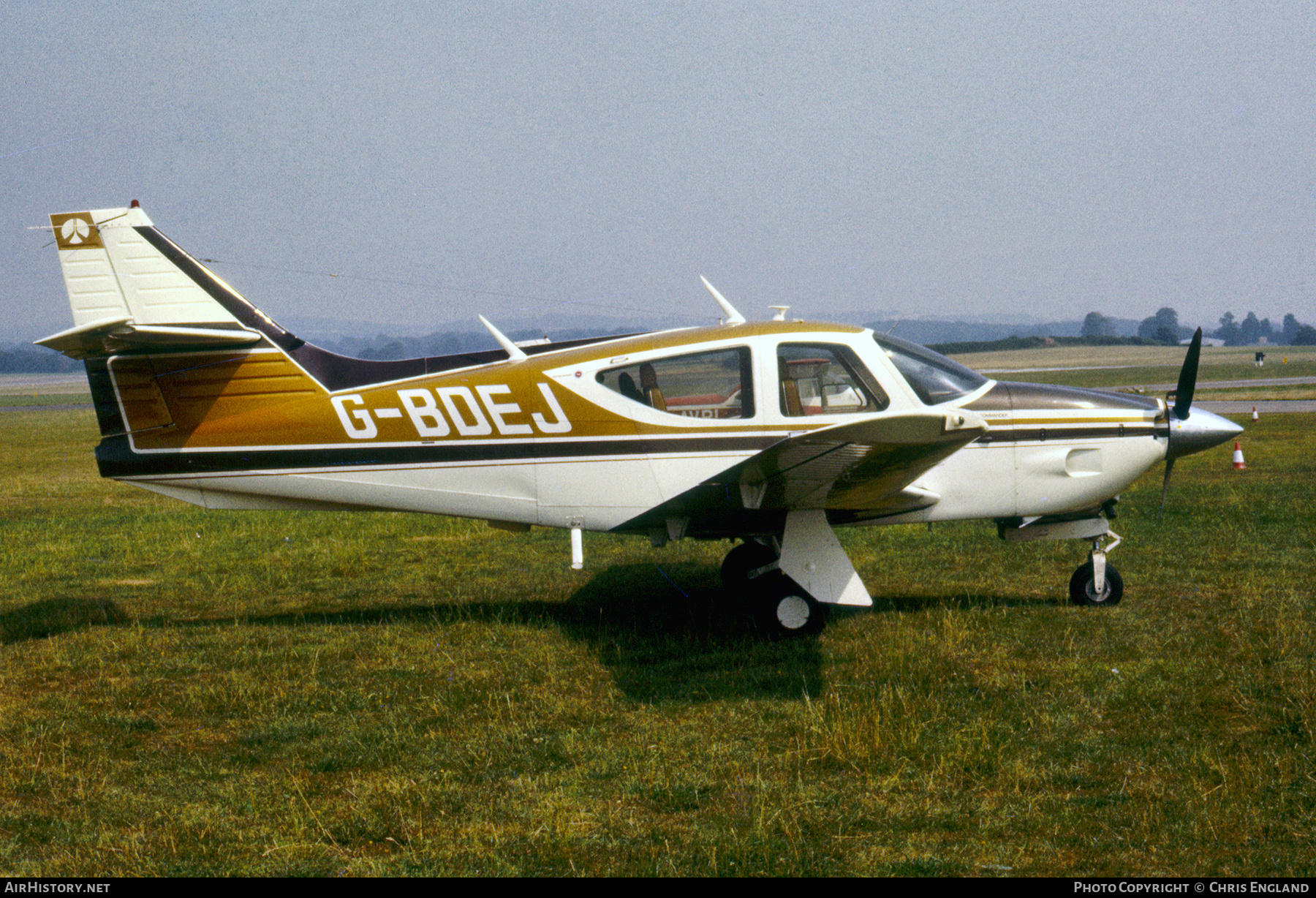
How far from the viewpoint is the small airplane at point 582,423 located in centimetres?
730

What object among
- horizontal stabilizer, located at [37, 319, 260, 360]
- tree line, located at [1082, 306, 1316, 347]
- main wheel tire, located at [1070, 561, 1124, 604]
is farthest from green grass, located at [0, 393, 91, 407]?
tree line, located at [1082, 306, 1316, 347]

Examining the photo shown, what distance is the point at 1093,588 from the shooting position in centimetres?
795

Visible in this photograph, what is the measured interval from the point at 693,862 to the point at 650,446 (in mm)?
3785

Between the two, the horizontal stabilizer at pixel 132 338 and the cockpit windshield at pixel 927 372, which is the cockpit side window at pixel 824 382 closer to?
the cockpit windshield at pixel 927 372

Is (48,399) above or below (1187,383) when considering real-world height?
below

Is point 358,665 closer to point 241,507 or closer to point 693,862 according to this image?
point 241,507

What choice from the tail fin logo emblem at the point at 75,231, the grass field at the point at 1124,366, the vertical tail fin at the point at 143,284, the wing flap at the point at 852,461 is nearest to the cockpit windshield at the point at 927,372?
the wing flap at the point at 852,461

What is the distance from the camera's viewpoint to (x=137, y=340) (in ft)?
23.9

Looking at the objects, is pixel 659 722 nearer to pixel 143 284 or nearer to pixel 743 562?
pixel 743 562

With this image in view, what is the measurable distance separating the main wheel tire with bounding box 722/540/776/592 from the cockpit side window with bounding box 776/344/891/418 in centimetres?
206

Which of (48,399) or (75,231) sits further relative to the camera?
(48,399)

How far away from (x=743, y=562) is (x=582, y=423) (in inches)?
98.3

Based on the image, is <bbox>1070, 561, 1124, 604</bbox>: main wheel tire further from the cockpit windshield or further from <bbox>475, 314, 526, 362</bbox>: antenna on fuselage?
<bbox>475, 314, 526, 362</bbox>: antenna on fuselage

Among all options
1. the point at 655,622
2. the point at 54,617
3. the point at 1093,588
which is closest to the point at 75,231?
the point at 54,617
